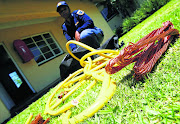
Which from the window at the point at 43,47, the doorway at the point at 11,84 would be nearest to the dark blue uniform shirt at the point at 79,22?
the window at the point at 43,47

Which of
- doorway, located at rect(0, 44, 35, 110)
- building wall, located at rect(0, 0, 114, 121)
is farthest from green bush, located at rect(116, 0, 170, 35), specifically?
doorway, located at rect(0, 44, 35, 110)

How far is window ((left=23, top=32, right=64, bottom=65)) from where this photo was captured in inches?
218

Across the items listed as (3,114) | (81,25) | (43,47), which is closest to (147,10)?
(43,47)

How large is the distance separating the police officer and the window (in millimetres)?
3383

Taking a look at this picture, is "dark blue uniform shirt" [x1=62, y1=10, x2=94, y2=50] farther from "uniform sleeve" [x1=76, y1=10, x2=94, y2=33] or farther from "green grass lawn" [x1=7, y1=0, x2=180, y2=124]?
"green grass lawn" [x1=7, y1=0, x2=180, y2=124]

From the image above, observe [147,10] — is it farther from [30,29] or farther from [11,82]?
[11,82]

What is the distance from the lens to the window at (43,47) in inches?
218

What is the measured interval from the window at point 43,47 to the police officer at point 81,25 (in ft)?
11.1

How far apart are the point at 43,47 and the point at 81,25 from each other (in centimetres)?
396

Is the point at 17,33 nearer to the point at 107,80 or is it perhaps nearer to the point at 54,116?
the point at 54,116

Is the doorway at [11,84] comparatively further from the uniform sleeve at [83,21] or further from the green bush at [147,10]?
the green bush at [147,10]

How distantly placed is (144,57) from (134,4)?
548 inches

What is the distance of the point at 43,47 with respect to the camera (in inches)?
237

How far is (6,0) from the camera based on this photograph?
12.2ft
